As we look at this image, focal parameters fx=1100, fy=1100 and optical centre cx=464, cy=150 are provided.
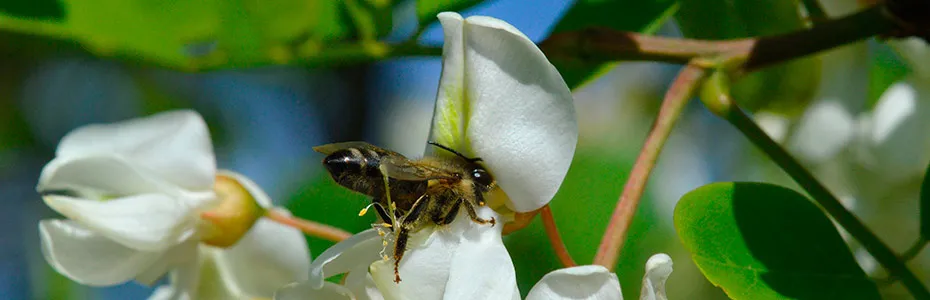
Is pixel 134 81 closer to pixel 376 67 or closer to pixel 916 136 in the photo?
pixel 376 67

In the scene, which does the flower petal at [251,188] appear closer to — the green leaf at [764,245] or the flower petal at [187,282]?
the flower petal at [187,282]

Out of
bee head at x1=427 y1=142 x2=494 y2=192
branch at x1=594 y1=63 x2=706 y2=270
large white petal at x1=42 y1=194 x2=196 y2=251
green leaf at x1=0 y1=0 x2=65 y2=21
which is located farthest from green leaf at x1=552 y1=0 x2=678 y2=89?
green leaf at x1=0 y1=0 x2=65 y2=21

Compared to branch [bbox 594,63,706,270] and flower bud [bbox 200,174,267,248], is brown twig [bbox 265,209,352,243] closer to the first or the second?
flower bud [bbox 200,174,267,248]

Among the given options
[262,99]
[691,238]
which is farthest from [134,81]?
[691,238]

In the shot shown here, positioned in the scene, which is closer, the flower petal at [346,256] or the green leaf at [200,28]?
the flower petal at [346,256]

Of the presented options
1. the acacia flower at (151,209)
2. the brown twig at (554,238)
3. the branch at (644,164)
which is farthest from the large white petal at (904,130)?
the acacia flower at (151,209)

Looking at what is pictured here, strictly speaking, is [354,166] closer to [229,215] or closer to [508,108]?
[508,108]

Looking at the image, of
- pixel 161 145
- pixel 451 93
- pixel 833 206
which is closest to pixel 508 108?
pixel 451 93

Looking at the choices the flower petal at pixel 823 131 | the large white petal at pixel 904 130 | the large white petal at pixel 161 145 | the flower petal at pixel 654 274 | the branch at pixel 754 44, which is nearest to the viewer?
the flower petal at pixel 654 274
